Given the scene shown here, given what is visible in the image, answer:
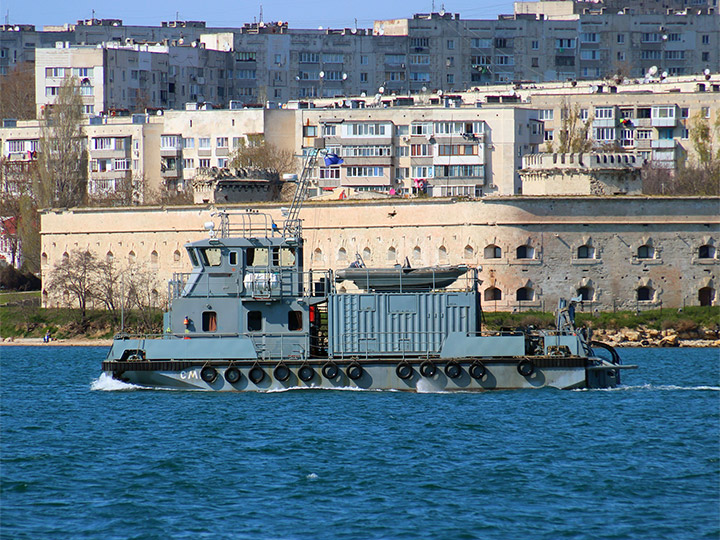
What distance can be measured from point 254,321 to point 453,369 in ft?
17.4

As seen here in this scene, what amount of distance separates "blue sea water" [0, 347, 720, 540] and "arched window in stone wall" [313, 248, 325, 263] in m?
28.1

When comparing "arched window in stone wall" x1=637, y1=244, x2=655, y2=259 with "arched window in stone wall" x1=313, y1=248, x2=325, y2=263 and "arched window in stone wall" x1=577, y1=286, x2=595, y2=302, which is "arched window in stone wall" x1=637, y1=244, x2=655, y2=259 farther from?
"arched window in stone wall" x1=313, y1=248, x2=325, y2=263

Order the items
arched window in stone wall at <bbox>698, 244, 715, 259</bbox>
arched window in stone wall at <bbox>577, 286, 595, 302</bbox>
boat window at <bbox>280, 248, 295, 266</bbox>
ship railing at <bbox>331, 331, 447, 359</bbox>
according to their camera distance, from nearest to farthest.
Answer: ship railing at <bbox>331, 331, 447, 359</bbox> < boat window at <bbox>280, 248, 295, 266</bbox> < arched window in stone wall at <bbox>577, 286, 595, 302</bbox> < arched window in stone wall at <bbox>698, 244, 715, 259</bbox>

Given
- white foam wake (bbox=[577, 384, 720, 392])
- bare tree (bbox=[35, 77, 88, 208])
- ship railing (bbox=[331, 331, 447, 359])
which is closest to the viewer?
ship railing (bbox=[331, 331, 447, 359])

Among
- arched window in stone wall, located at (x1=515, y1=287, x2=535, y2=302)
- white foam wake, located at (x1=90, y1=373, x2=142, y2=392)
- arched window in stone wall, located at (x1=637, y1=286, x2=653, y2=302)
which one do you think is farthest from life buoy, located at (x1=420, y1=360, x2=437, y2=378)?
arched window in stone wall, located at (x1=637, y1=286, x2=653, y2=302)

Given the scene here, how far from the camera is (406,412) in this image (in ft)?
105

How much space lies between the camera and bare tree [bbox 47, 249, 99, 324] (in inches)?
2655

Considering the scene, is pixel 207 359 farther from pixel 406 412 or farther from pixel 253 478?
pixel 253 478

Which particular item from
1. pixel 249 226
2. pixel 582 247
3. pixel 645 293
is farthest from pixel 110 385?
pixel 645 293

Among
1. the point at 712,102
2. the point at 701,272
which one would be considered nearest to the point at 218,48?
the point at 712,102

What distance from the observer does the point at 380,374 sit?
34.7 m

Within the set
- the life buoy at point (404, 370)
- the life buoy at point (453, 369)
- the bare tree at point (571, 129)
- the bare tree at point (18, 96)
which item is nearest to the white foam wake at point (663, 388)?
the life buoy at point (453, 369)

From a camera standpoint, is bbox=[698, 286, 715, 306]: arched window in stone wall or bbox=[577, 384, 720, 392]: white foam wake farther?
bbox=[698, 286, 715, 306]: arched window in stone wall

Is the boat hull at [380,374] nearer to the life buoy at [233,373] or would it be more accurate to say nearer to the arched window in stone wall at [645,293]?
the life buoy at [233,373]
